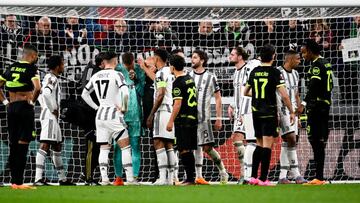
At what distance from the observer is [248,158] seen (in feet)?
58.1

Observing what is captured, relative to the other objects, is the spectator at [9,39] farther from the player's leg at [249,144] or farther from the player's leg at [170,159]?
the player's leg at [249,144]

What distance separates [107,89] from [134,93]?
1.19 metres

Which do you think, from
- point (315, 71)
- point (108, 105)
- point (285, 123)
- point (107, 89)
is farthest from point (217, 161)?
point (315, 71)

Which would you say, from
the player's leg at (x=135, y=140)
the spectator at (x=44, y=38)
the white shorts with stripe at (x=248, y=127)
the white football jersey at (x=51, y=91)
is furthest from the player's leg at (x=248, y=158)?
the spectator at (x=44, y=38)

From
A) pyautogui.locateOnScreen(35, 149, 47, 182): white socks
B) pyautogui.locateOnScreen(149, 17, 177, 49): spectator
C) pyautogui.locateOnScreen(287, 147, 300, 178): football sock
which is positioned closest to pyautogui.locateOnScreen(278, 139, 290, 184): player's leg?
pyautogui.locateOnScreen(287, 147, 300, 178): football sock

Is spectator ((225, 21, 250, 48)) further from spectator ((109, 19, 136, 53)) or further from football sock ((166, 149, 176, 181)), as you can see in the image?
football sock ((166, 149, 176, 181))

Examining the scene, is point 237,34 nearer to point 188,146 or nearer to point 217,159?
point 217,159

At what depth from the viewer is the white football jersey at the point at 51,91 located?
18.2 m

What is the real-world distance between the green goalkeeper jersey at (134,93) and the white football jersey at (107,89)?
96cm

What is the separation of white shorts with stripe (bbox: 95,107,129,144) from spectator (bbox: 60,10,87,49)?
8.60 ft

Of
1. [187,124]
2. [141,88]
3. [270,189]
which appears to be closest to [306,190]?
[270,189]

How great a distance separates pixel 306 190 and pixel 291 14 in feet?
17.3

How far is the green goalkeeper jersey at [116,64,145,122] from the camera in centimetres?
1873

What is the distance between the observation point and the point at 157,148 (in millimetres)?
18125
